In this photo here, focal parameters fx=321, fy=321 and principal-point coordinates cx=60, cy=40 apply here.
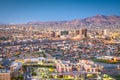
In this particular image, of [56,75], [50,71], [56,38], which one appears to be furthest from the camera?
[56,38]

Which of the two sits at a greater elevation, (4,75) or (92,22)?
(92,22)

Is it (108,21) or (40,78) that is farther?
(108,21)

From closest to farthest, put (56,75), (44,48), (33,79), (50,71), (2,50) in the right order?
1. (33,79)
2. (56,75)
3. (50,71)
4. (2,50)
5. (44,48)

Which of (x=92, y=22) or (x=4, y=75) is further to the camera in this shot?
(x=92, y=22)

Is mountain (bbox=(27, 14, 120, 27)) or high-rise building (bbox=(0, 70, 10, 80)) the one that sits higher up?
mountain (bbox=(27, 14, 120, 27))

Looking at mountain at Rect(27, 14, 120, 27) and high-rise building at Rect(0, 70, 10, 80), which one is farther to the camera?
mountain at Rect(27, 14, 120, 27)

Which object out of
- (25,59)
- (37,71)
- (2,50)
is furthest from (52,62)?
(2,50)

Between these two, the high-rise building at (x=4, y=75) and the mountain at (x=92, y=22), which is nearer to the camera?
the high-rise building at (x=4, y=75)

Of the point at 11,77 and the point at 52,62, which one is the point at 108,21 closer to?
the point at 52,62

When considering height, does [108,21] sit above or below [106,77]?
above

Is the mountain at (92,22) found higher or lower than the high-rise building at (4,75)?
higher
